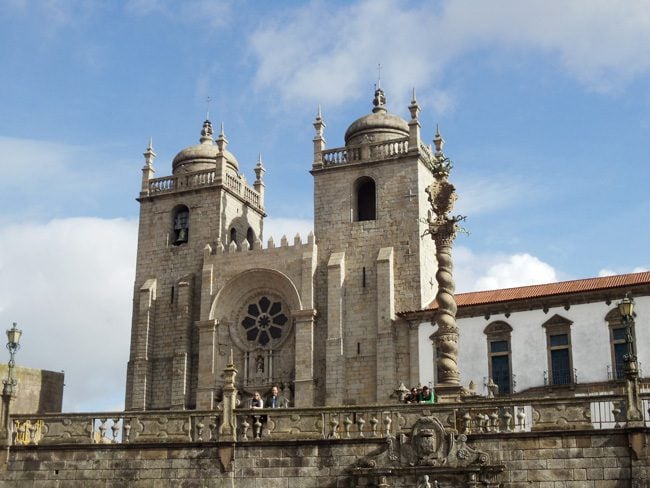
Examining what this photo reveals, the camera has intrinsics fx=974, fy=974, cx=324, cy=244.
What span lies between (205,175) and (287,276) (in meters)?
8.38

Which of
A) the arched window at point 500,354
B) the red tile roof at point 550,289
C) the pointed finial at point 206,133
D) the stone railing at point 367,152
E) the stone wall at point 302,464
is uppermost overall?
the pointed finial at point 206,133

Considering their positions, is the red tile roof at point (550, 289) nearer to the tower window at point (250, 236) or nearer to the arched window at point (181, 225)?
the tower window at point (250, 236)

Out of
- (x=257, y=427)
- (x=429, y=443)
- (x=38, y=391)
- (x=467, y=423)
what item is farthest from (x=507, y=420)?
(x=38, y=391)

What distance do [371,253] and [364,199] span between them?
3.31 metres

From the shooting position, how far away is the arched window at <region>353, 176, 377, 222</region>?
45.4 metres

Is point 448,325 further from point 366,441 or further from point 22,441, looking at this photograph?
point 22,441

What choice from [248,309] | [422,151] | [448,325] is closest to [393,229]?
[422,151]

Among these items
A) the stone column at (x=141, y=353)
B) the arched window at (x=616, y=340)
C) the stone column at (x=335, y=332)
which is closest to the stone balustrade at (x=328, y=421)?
the arched window at (x=616, y=340)

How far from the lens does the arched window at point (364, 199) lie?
45.4 m

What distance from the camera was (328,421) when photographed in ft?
73.5

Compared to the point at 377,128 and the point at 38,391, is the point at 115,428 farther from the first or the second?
the point at 377,128

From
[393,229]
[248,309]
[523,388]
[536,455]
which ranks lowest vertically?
[536,455]

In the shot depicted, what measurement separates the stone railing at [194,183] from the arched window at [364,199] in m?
7.42

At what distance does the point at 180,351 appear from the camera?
46.2 m
